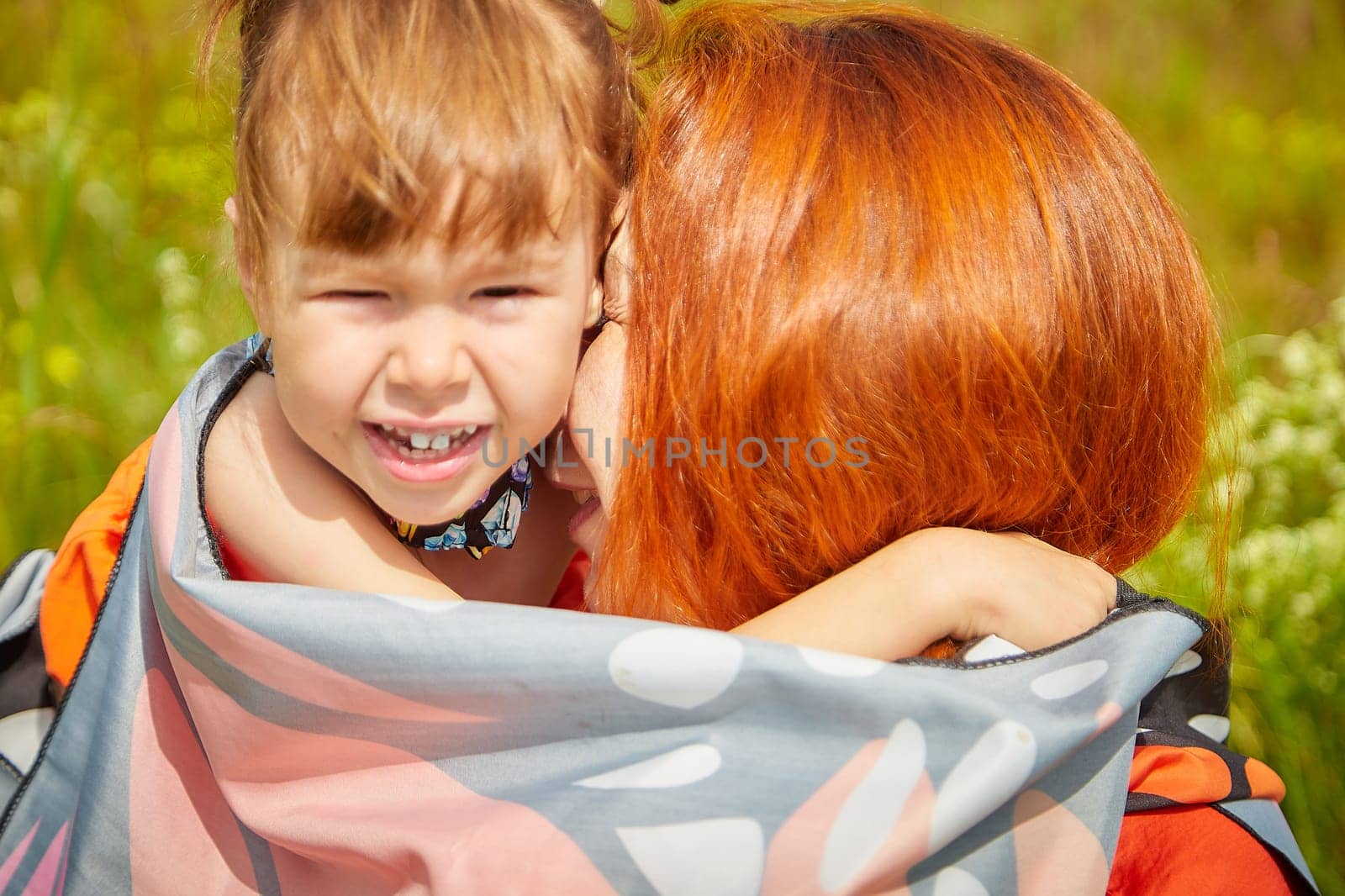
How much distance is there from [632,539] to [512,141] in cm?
45

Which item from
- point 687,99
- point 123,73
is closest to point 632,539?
point 687,99

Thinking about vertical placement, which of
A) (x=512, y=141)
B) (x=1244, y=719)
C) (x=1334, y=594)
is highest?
(x=512, y=141)

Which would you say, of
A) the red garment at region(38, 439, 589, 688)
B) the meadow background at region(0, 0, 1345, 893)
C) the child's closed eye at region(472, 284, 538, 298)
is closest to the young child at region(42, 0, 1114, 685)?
the child's closed eye at region(472, 284, 538, 298)

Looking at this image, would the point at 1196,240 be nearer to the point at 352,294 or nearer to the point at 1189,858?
the point at 1189,858

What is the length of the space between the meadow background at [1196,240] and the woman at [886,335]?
1.06 feet

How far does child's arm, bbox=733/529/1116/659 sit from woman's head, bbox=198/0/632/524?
362mm

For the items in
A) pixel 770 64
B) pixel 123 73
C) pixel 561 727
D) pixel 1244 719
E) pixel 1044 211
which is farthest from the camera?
pixel 123 73

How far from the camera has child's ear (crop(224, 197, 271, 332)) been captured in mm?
1279

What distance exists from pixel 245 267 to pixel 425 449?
29 centimetres

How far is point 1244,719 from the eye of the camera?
1.96 m

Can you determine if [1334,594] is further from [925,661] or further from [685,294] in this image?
[685,294]

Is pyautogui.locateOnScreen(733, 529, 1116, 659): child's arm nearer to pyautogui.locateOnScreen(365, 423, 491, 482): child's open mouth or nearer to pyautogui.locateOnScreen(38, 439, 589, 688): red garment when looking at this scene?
pyautogui.locateOnScreen(365, 423, 491, 482): child's open mouth

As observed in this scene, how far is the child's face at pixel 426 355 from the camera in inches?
46.3

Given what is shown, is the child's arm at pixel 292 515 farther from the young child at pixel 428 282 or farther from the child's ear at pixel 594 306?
the child's ear at pixel 594 306
